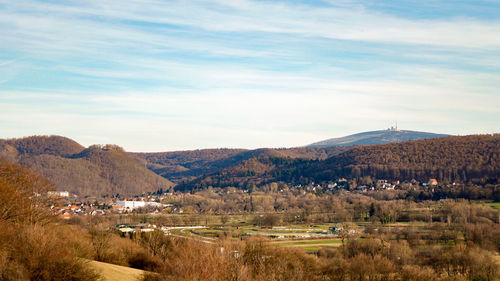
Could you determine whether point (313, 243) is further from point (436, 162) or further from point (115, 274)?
point (436, 162)

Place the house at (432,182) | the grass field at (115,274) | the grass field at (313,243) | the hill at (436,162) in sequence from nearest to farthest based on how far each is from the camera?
1. the grass field at (115,274)
2. the grass field at (313,243)
3. the house at (432,182)
4. the hill at (436,162)

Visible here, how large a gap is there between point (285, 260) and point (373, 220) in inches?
2168

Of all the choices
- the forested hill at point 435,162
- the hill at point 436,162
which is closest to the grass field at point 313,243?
the forested hill at point 435,162

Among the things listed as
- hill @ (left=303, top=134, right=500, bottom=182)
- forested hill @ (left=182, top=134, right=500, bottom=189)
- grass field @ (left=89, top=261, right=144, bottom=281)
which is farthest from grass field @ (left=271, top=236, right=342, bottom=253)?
hill @ (left=303, top=134, right=500, bottom=182)

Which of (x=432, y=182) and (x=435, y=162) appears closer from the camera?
(x=432, y=182)

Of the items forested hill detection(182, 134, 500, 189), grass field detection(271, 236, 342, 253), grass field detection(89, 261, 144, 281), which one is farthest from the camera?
forested hill detection(182, 134, 500, 189)

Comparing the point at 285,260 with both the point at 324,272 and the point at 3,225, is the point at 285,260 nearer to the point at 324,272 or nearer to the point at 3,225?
the point at 324,272

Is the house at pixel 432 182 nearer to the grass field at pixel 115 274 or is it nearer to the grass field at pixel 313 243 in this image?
the grass field at pixel 313 243

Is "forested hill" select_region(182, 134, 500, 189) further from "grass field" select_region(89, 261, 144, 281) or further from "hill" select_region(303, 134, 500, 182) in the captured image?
"grass field" select_region(89, 261, 144, 281)

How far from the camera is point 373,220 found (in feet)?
311

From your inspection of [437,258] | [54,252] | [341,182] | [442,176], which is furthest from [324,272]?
[341,182]

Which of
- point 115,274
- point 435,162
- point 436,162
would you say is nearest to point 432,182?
point 436,162

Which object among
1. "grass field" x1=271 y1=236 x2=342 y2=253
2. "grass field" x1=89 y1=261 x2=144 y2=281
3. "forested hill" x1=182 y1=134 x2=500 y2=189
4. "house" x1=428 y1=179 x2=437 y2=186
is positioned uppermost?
"forested hill" x1=182 y1=134 x2=500 y2=189

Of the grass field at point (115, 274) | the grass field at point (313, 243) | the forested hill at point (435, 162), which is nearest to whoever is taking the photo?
the grass field at point (115, 274)
